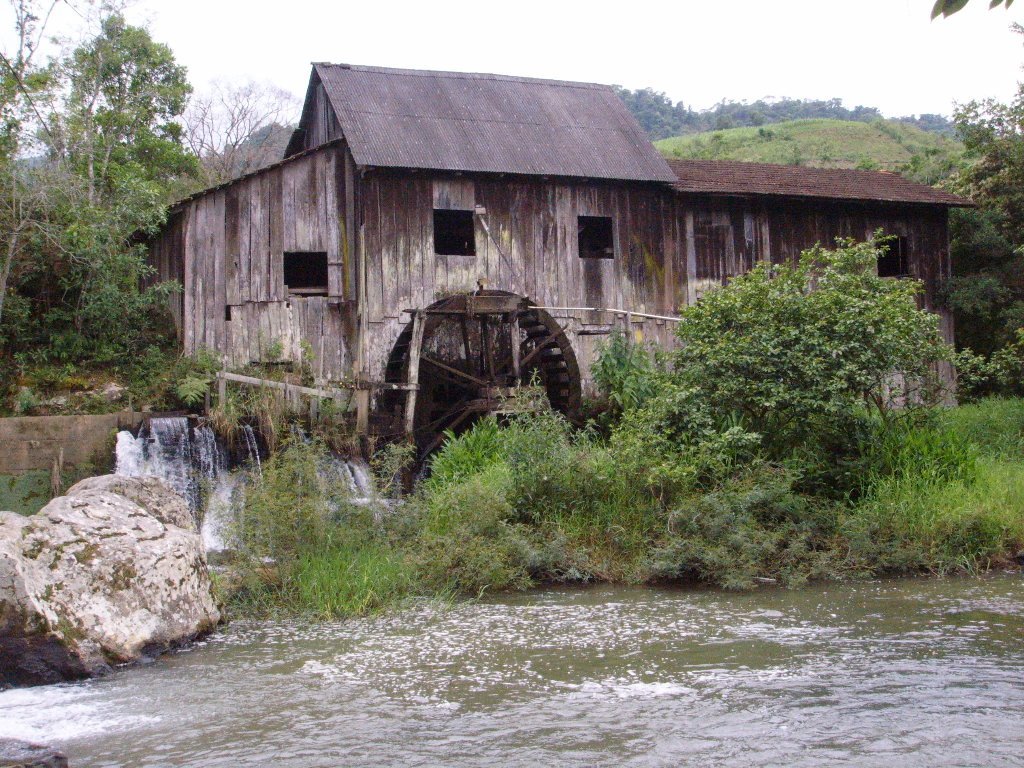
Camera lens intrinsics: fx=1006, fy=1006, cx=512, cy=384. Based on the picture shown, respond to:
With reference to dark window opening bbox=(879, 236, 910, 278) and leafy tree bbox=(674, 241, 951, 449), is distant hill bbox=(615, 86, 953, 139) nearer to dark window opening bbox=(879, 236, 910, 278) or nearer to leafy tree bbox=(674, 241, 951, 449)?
dark window opening bbox=(879, 236, 910, 278)

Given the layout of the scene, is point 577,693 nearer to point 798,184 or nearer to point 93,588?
point 93,588

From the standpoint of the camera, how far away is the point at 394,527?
11.0 meters

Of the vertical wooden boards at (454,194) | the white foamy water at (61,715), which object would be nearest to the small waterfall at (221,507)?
the white foamy water at (61,715)

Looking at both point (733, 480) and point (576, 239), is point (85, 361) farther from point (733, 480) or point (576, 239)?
point (733, 480)

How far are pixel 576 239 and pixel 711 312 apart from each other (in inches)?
211

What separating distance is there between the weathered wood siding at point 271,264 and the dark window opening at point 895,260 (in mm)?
11151

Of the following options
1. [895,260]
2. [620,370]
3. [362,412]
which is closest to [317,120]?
[362,412]

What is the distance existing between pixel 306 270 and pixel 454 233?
2817 mm

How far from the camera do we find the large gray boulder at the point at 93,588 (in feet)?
23.1

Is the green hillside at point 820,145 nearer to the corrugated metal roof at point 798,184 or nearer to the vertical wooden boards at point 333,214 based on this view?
the corrugated metal roof at point 798,184

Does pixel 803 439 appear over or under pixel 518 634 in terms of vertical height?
over

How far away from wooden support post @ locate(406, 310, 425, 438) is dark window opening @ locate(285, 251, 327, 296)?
248cm

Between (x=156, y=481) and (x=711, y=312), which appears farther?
(x=711, y=312)

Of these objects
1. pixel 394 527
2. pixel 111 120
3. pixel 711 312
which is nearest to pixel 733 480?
pixel 711 312
